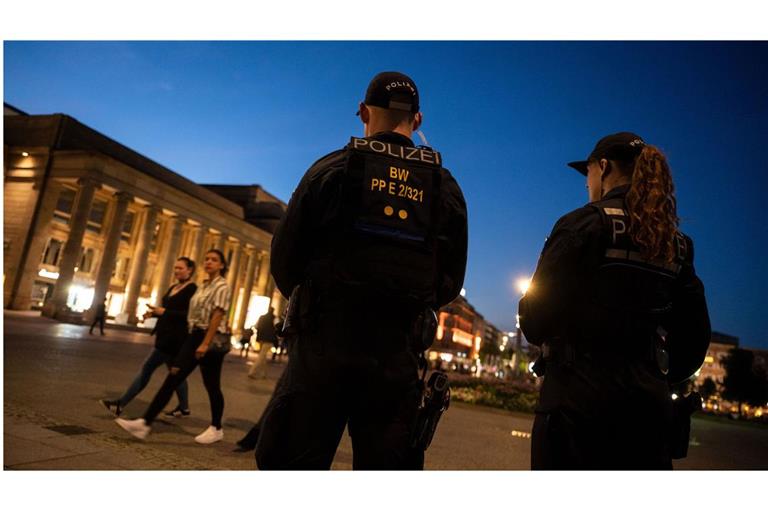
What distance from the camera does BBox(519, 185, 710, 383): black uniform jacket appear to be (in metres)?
2.25

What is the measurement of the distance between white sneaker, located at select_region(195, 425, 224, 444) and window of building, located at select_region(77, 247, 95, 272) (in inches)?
1983

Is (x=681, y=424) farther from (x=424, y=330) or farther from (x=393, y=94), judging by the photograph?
(x=393, y=94)

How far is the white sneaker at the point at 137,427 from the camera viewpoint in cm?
512

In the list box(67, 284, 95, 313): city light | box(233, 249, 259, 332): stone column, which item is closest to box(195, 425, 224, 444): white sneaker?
box(67, 284, 95, 313): city light

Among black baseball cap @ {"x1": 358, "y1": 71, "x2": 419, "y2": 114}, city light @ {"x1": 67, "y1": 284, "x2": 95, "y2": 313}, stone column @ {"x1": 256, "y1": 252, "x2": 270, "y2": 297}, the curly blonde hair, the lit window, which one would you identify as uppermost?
stone column @ {"x1": 256, "y1": 252, "x2": 270, "y2": 297}

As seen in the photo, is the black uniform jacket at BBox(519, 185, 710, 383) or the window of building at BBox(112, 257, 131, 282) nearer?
the black uniform jacket at BBox(519, 185, 710, 383)

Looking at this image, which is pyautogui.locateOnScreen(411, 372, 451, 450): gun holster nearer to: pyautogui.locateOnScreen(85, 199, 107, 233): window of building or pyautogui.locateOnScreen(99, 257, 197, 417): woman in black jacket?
pyautogui.locateOnScreen(99, 257, 197, 417): woman in black jacket

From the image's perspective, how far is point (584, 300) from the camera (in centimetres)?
226

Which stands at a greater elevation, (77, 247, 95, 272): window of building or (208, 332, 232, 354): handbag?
(77, 247, 95, 272): window of building

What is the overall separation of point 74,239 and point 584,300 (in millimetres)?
45473

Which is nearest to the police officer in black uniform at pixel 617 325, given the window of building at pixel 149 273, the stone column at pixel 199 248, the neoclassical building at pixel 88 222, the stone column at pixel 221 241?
the neoclassical building at pixel 88 222

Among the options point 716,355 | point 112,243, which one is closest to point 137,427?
point 112,243

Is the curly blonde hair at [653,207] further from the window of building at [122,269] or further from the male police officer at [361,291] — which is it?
the window of building at [122,269]
